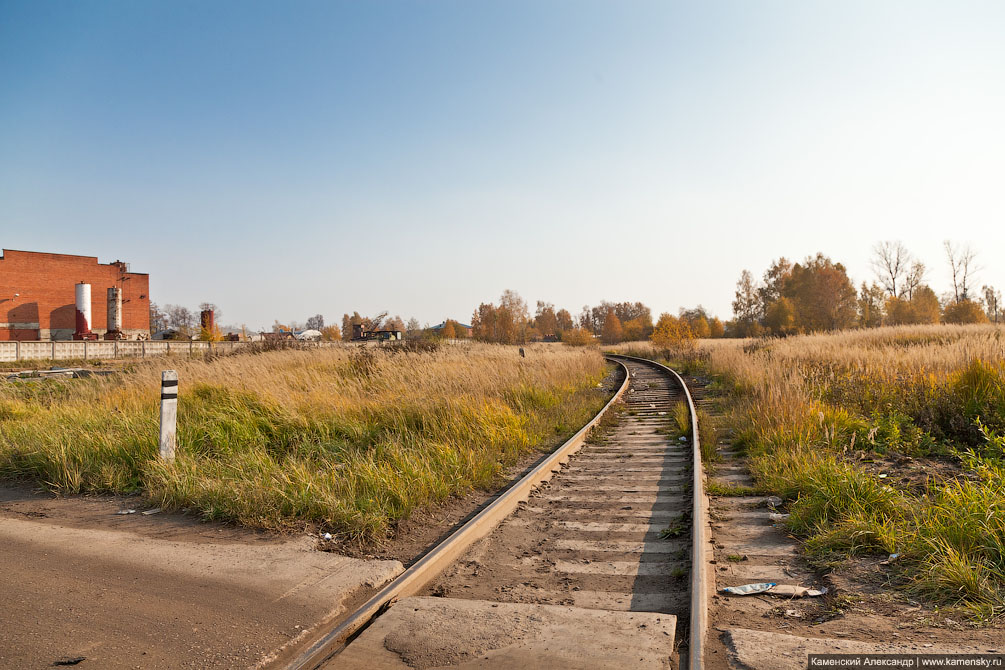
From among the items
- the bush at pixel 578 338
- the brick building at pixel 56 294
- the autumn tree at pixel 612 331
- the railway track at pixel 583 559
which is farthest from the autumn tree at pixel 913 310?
the brick building at pixel 56 294

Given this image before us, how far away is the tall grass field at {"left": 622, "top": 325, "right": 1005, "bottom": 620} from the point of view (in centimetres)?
369

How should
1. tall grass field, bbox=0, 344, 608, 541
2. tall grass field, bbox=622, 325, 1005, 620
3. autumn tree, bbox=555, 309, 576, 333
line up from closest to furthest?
tall grass field, bbox=622, 325, 1005, 620 → tall grass field, bbox=0, 344, 608, 541 → autumn tree, bbox=555, 309, 576, 333

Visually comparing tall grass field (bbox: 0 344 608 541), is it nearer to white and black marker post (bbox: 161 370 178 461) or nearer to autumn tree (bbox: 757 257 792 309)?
white and black marker post (bbox: 161 370 178 461)

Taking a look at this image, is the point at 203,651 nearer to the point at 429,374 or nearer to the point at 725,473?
the point at 725,473

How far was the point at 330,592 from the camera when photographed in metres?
3.64

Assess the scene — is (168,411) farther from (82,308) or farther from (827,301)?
(82,308)

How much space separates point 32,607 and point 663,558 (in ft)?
13.6

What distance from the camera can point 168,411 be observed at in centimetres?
679

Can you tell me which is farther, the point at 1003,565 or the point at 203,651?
the point at 1003,565

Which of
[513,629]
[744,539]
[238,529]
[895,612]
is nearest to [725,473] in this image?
[744,539]

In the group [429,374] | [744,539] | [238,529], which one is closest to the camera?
[744,539]

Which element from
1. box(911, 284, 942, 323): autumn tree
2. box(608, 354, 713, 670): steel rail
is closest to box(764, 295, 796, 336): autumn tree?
box(911, 284, 942, 323): autumn tree

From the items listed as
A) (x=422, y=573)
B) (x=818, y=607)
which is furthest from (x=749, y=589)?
(x=422, y=573)

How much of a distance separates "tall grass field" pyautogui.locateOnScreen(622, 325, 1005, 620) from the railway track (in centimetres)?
103
